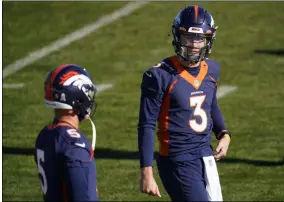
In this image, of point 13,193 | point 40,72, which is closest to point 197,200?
point 13,193

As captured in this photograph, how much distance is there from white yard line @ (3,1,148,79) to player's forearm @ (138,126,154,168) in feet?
30.9

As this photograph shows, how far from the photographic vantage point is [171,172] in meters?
8.12

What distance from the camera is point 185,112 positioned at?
8.16 m

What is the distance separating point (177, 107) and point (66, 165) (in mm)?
2184

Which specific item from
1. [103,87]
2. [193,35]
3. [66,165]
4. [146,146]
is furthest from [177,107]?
[103,87]

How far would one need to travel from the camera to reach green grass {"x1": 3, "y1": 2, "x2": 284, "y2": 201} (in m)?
12.3

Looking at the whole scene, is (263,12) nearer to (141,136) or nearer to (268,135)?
(268,135)

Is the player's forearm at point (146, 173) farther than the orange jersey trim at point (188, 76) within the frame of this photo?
No

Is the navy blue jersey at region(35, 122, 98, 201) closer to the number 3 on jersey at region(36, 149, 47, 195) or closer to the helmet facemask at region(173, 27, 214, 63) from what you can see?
the number 3 on jersey at region(36, 149, 47, 195)

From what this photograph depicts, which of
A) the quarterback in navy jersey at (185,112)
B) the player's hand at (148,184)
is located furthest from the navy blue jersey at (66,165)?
the quarterback in navy jersey at (185,112)

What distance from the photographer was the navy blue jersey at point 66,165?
608 centimetres

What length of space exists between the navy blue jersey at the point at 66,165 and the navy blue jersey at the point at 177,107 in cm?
169

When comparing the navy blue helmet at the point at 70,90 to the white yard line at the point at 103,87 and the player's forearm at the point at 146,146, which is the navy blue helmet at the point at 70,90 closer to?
the player's forearm at the point at 146,146

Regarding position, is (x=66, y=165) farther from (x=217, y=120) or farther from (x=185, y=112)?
(x=217, y=120)
